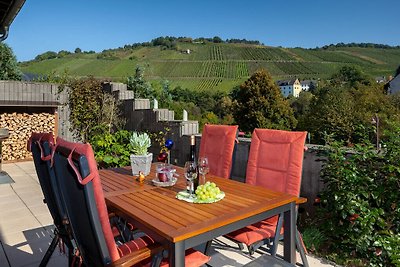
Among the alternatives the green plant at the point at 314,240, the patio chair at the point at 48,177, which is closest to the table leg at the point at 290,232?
the green plant at the point at 314,240

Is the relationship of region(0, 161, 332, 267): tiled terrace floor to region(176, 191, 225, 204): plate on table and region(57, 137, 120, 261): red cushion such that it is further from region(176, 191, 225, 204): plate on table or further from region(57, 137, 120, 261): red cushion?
region(57, 137, 120, 261): red cushion

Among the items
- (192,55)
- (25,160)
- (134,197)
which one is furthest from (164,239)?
(192,55)

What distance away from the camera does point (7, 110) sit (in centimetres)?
706

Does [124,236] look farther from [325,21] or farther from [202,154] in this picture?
[325,21]

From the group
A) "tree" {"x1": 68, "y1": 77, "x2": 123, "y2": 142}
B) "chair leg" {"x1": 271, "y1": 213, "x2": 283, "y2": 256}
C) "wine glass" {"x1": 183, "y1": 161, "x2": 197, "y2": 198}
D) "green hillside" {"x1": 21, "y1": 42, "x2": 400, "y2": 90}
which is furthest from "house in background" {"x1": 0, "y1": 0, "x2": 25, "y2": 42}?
"green hillside" {"x1": 21, "y1": 42, "x2": 400, "y2": 90}

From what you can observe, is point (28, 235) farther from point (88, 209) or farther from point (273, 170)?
point (273, 170)

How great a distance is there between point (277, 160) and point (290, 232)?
26.4 inches

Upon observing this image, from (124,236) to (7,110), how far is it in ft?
20.6

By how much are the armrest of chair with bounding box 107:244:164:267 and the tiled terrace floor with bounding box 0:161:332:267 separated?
1.27 m

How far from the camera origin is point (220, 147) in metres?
3.02

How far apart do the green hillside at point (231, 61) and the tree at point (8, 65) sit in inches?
880

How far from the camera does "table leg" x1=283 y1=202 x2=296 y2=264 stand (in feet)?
6.49

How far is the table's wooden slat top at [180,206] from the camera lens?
151 centimetres

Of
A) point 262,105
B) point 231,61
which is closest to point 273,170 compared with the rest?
point 262,105
